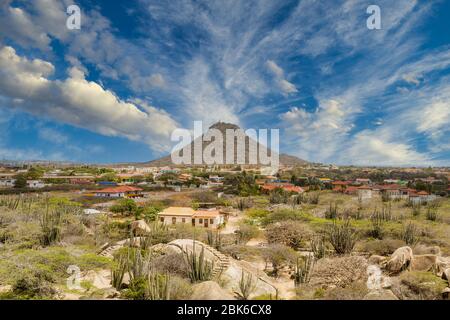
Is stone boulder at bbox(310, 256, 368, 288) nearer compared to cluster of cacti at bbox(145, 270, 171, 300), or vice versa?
cluster of cacti at bbox(145, 270, 171, 300)

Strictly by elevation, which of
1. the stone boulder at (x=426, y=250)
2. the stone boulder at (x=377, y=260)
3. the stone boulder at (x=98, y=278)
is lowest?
the stone boulder at (x=98, y=278)

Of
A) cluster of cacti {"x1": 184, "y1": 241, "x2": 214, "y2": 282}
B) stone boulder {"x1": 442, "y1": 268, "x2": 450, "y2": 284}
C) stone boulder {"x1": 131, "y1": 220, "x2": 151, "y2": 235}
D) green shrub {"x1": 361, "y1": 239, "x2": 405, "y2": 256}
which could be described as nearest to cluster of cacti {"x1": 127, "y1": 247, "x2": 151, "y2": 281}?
cluster of cacti {"x1": 184, "y1": 241, "x2": 214, "y2": 282}

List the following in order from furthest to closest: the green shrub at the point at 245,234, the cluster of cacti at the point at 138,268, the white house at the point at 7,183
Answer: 1. the white house at the point at 7,183
2. the green shrub at the point at 245,234
3. the cluster of cacti at the point at 138,268

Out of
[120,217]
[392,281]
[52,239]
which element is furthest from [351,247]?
[120,217]

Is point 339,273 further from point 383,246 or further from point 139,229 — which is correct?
point 139,229

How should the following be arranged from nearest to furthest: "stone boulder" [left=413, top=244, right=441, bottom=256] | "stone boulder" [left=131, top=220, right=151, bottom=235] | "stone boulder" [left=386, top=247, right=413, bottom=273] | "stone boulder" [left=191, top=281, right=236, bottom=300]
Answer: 1. "stone boulder" [left=191, top=281, right=236, bottom=300]
2. "stone boulder" [left=386, top=247, right=413, bottom=273]
3. "stone boulder" [left=413, top=244, right=441, bottom=256]
4. "stone boulder" [left=131, top=220, right=151, bottom=235]

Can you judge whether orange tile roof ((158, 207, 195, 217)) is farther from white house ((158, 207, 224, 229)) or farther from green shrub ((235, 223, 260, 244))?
green shrub ((235, 223, 260, 244))

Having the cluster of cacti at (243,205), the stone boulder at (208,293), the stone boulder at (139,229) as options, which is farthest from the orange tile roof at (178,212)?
the stone boulder at (208,293)

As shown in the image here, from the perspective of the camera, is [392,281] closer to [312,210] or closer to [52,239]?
[52,239]

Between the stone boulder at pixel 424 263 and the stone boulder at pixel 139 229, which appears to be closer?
the stone boulder at pixel 424 263

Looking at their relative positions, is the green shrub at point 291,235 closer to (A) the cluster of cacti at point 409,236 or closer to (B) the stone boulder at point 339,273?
(A) the cluster of cacti at point 409,236
